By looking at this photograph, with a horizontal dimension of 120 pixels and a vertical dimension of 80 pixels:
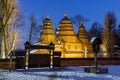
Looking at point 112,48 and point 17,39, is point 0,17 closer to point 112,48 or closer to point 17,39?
point 17,39

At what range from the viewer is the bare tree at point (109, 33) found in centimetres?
5400

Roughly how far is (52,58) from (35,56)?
1633 mm

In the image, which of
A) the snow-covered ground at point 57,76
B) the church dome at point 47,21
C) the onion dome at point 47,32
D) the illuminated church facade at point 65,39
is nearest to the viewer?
the snow-covered ground at point 57,76

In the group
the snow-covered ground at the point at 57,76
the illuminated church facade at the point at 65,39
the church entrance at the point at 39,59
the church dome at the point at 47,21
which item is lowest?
the snow-covered ground at the point at 57,76

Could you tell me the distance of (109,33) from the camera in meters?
54.6

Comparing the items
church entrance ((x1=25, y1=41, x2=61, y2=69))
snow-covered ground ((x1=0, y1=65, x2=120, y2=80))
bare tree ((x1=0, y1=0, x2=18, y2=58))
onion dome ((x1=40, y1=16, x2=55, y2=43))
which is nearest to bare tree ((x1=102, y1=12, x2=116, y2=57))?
onion dome ((x1=40, y1=16, x2=55, y2=43))

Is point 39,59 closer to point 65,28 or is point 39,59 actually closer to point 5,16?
point 5,16

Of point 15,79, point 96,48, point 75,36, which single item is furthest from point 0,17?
point 75,36

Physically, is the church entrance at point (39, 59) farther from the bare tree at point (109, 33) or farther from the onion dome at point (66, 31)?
the onion dome at point (66, 31)

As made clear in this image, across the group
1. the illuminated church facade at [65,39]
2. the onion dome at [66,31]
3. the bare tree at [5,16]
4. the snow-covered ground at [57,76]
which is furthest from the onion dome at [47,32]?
the snow-covered ground at [57,76]

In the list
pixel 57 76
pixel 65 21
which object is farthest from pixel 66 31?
pixel 57 76

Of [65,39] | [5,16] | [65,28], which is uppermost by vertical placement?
[65,28]

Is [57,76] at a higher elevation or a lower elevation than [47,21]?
lower

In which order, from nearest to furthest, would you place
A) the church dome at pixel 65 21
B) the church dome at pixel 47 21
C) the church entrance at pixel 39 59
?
the church entrance at pixel 39 59 < the church dome at pixel 47 21 < the church dome at pixel 65 21
